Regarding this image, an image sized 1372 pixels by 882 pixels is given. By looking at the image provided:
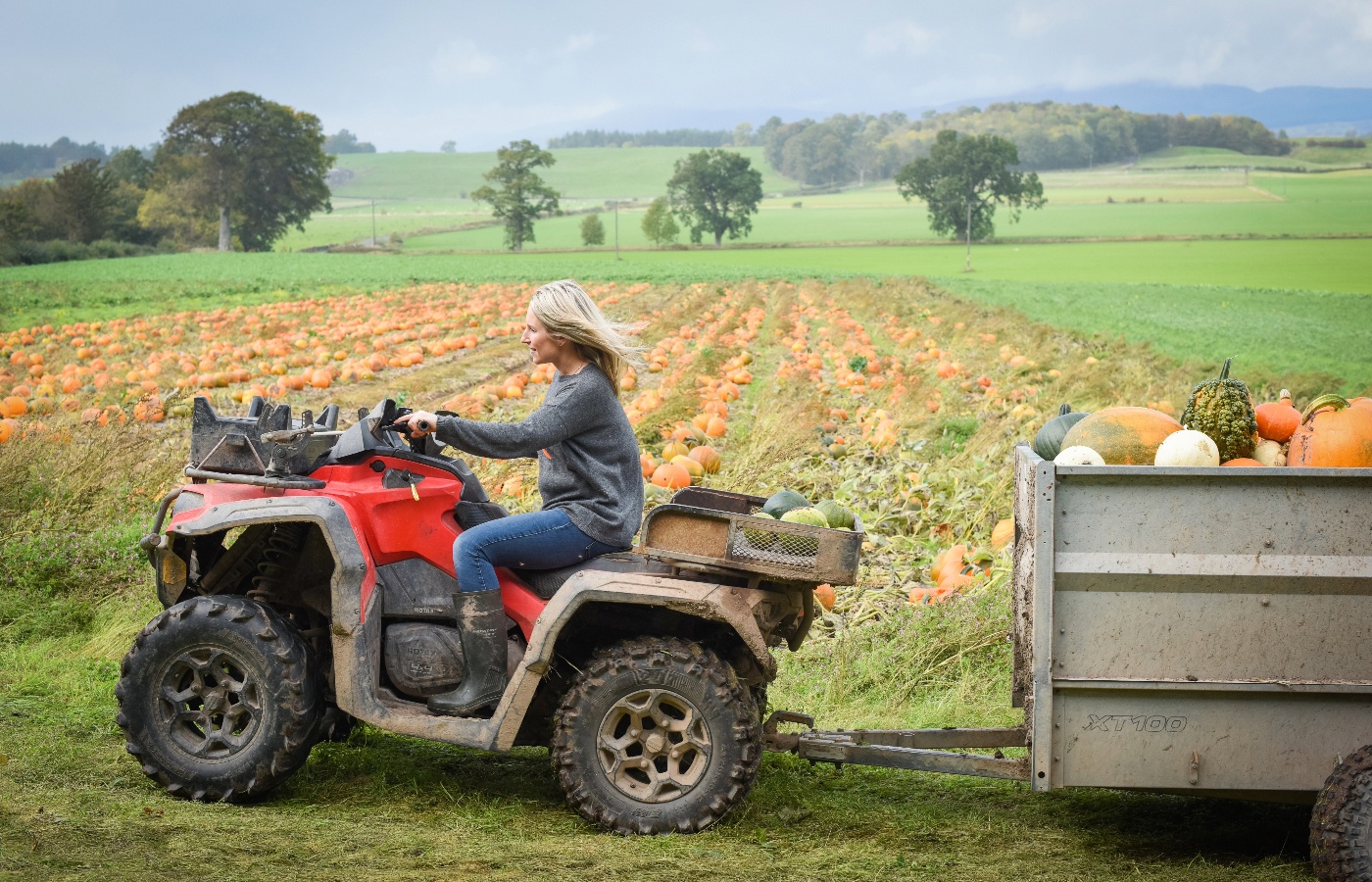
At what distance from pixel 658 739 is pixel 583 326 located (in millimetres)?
1477

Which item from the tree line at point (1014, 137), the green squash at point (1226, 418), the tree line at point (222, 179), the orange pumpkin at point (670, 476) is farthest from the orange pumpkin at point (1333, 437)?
the tree line at point (222, 179)

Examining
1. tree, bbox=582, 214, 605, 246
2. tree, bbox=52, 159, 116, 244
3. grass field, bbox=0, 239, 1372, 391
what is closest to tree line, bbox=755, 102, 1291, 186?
grass field, bbox=0, 239, 1372, 391

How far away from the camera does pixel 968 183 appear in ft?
140

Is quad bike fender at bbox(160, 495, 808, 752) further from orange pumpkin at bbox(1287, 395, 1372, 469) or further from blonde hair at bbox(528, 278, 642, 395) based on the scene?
orange pumpkin at bbox(1287, 395, 1372, 469)

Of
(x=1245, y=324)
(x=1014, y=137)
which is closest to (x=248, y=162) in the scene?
(x=1014, y=137)

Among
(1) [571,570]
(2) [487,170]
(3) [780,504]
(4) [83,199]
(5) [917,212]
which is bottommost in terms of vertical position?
A: (1) [571,570]

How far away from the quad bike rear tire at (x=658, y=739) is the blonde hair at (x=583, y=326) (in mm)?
1032

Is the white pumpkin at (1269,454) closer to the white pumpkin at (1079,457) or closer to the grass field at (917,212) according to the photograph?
the white pumpkin at (1079,457)

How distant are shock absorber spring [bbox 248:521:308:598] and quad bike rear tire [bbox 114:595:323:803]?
20cm

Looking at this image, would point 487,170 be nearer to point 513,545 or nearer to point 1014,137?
point 1014,137

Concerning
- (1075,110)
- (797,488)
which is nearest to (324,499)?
(797,488)

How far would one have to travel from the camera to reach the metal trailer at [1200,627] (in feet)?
12.2

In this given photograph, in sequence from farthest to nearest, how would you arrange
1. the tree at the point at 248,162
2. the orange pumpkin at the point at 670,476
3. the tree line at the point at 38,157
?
the tree at the point at 248,162 → the tree line at the point at 38,157 → the orange pumpkin at the point at 670,476

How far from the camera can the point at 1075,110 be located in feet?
125
